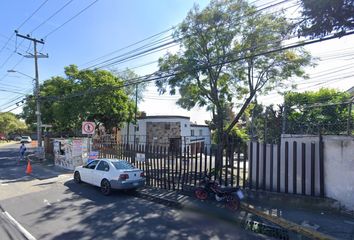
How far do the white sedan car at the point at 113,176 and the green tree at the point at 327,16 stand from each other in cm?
808

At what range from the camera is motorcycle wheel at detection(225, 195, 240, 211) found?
8.55m

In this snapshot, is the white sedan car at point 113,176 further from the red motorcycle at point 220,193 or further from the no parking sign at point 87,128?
the no parking sign at point 87,128

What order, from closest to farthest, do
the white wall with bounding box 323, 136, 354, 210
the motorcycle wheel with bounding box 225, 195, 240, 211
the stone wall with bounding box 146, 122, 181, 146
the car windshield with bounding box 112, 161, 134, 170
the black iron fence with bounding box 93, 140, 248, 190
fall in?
the white wall with bounding box 323, 136, 354, 210 < the motorcycle wheel with bounding box 225, 195, 240, 211 < the black iron fence with bounding box 93, 140, 248, 190 < the car windshield with bounding box 112, 161, 134, 170 < the stone wall with bounding box 146, 122, 181, 146

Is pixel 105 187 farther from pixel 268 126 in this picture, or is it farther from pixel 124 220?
pixel 268 126

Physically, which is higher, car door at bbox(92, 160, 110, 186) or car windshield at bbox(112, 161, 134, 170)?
car windshield at bbox(112, 161, 134, 170)

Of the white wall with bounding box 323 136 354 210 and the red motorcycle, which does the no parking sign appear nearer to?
the red motorcycle

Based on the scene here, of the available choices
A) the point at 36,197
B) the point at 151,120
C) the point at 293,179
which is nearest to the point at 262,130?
the point at 293,179

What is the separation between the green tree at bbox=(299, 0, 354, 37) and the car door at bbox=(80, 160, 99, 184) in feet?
32.8

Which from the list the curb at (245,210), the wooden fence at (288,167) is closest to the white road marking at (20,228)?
the curb at (245,210)

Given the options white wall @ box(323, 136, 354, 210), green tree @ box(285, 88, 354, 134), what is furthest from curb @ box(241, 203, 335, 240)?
green tree @ box(285, 88, 354, 134)

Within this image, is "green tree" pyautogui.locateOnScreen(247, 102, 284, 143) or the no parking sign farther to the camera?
the no parking sign

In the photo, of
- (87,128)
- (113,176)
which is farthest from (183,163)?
(87,128)

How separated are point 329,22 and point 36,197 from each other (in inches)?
452

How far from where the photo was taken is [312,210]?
7.99 m
